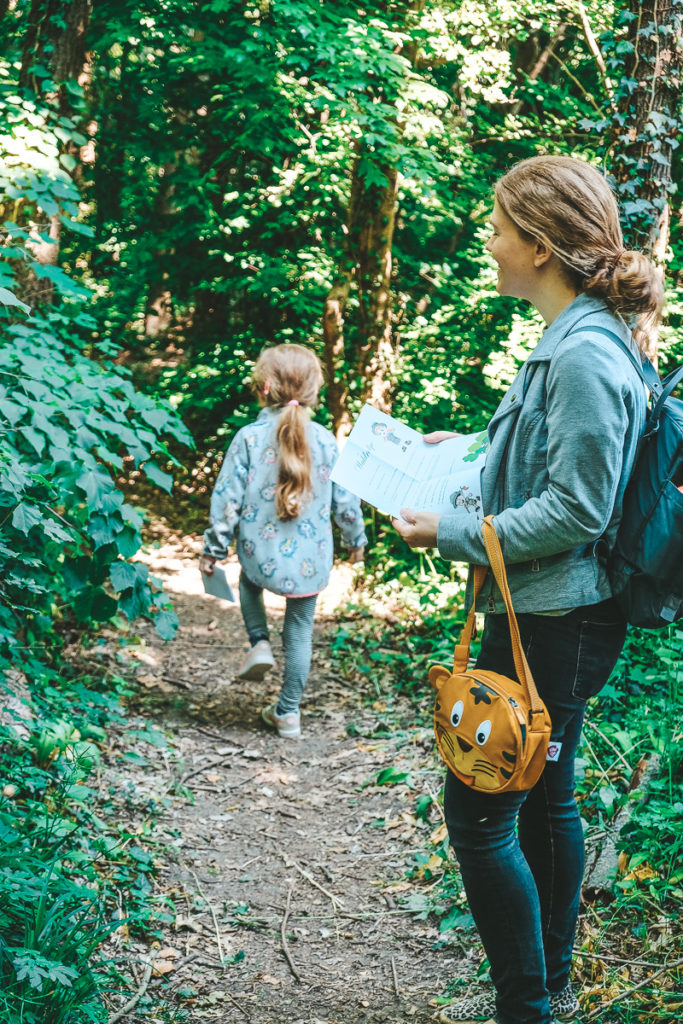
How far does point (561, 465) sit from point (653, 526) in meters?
0.25

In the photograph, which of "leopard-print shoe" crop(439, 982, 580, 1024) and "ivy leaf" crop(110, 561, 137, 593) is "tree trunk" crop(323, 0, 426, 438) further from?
"leopard-print shoe" crop(439, 982, 580, 1024)

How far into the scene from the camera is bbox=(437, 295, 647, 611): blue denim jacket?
1730 mm

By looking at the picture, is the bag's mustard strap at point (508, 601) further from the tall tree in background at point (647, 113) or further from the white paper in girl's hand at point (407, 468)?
the tall tree in background at point (647, 113)

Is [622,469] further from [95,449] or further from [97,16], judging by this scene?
[97,16]

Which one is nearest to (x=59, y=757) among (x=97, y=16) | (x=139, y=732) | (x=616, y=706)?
(x=139, y=732)

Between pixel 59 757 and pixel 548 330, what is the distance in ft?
8.69

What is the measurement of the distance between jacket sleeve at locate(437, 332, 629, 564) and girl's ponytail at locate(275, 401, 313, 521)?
8.34ft

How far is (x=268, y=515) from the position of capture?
4367 mm

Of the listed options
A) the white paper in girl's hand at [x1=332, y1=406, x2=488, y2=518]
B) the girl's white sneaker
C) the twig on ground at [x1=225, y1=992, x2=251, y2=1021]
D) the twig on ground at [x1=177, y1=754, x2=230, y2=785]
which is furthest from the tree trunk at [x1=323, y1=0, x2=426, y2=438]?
the twig on ground at [x1=225, y1=992, x2=251, y2=1021]

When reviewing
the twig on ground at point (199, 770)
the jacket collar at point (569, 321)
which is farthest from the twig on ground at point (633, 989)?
the twig on ground at point (199, 770)

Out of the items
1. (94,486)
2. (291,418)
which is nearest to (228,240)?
(291,418)

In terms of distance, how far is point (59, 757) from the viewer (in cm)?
344

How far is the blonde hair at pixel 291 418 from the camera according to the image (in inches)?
169

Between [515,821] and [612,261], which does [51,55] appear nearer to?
[612,261]
